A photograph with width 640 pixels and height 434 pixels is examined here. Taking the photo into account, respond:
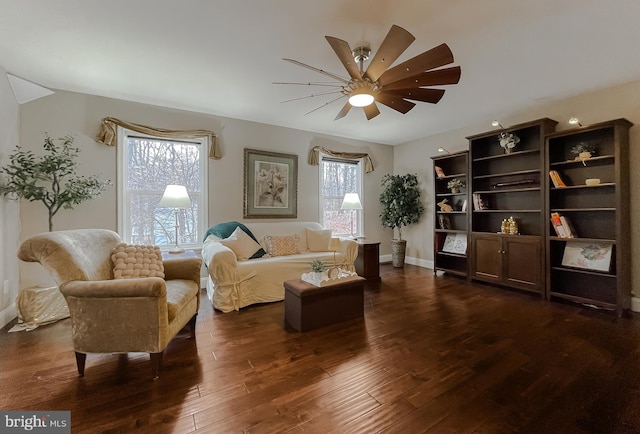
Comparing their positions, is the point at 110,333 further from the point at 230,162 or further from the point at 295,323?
the point at 230,162

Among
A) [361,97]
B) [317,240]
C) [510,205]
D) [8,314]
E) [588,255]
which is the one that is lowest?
[8,314]

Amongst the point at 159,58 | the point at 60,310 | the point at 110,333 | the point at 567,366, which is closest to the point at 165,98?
the point at 159,58

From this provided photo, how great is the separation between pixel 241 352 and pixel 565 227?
12.5 ft

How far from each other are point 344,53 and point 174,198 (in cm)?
244

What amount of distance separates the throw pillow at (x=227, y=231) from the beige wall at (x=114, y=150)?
338 mm

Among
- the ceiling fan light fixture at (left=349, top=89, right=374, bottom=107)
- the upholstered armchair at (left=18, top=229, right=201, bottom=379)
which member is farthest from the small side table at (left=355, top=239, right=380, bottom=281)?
the upholstered armchair at (left=18, top=229, right=201, bottom=379)

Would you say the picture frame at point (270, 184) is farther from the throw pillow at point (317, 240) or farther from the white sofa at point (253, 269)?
the throw pillow at point (317, 240)

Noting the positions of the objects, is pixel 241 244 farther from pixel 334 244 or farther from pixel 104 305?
pixel 104 305

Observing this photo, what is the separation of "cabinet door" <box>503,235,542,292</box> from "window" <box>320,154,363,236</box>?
2490mm

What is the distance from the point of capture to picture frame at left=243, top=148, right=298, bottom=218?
13.9 feet

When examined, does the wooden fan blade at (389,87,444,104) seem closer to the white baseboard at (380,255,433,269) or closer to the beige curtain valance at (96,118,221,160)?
the beige curtain valance at (96,118,221,160)

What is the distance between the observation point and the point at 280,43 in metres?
2.29

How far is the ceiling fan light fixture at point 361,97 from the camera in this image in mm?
2207

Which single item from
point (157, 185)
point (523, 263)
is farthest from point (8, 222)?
point (523, 263)
